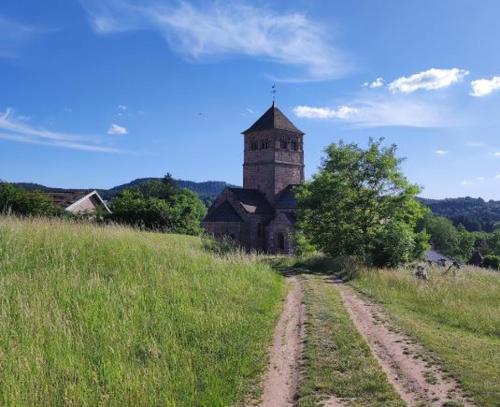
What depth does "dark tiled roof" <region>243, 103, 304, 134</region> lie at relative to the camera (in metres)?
44.9

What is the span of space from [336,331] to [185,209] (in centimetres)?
5428

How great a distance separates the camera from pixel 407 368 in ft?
21.0

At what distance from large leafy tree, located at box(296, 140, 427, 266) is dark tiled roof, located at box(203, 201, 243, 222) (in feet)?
57.4

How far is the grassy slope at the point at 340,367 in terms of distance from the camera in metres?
5.43

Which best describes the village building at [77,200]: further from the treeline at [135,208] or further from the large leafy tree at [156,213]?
the large leafy tree at [156,213]

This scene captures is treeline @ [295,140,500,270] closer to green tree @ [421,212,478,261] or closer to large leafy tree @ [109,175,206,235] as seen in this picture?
large leafy tree @ [109,175,206,235]

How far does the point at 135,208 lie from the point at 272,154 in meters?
16.7

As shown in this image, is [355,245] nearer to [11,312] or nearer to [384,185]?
[384,185]

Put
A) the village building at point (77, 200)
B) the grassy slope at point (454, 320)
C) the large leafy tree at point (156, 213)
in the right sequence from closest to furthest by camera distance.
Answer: the grassy slope at point (454, 320), the village building at point (77, 200), the large leafy tree at point (156, 213)

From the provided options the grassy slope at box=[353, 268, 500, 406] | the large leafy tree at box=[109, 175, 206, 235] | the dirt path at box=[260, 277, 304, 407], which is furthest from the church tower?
the dirt path at box=[260, 277, 304, 407]

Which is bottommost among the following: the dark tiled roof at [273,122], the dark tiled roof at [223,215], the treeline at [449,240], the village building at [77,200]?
the treeline at [449,240]

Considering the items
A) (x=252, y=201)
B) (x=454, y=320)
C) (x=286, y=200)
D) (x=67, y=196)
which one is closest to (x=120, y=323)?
(x=454, y=320)

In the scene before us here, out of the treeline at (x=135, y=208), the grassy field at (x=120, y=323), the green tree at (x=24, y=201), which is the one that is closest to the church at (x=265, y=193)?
the treeline at (x=135, y=208)

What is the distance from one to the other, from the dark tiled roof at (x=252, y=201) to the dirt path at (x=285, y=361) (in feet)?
104
